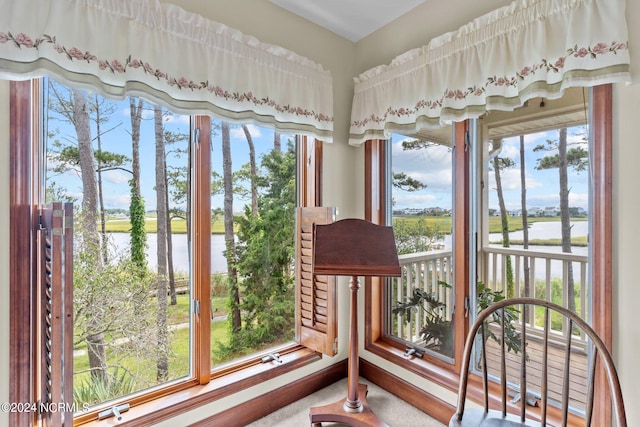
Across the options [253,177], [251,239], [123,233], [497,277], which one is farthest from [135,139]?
[497,277]

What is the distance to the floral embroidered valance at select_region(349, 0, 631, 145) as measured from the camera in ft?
4.25

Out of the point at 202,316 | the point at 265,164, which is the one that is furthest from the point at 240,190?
the point at 202,316

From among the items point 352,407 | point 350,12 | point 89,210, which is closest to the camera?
point 89,210

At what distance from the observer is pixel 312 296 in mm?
2176

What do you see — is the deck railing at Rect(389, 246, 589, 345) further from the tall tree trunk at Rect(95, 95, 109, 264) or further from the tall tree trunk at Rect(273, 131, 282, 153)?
the tall tree trunk at Rect(95, 95, 109, 264)

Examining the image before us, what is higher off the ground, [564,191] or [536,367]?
[564,191]

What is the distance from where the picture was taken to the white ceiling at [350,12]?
2.05 meters

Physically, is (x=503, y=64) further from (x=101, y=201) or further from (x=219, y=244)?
(x=101, y=201)

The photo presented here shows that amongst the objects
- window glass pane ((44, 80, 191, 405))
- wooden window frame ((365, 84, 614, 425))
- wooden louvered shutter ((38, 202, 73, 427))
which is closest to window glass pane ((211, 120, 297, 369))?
window glass pane ((44, 80, 191, 405))

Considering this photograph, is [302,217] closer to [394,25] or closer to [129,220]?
[129,220]

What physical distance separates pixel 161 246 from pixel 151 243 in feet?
0.18

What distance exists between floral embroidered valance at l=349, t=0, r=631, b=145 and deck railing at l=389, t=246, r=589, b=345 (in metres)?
0.89

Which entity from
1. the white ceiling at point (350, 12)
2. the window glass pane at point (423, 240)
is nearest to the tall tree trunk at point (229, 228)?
the white ceiling at point (350, 12)

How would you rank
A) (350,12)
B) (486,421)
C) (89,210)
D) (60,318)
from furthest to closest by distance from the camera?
(350,12) → (89,210) → (486,421) → (60,318)
